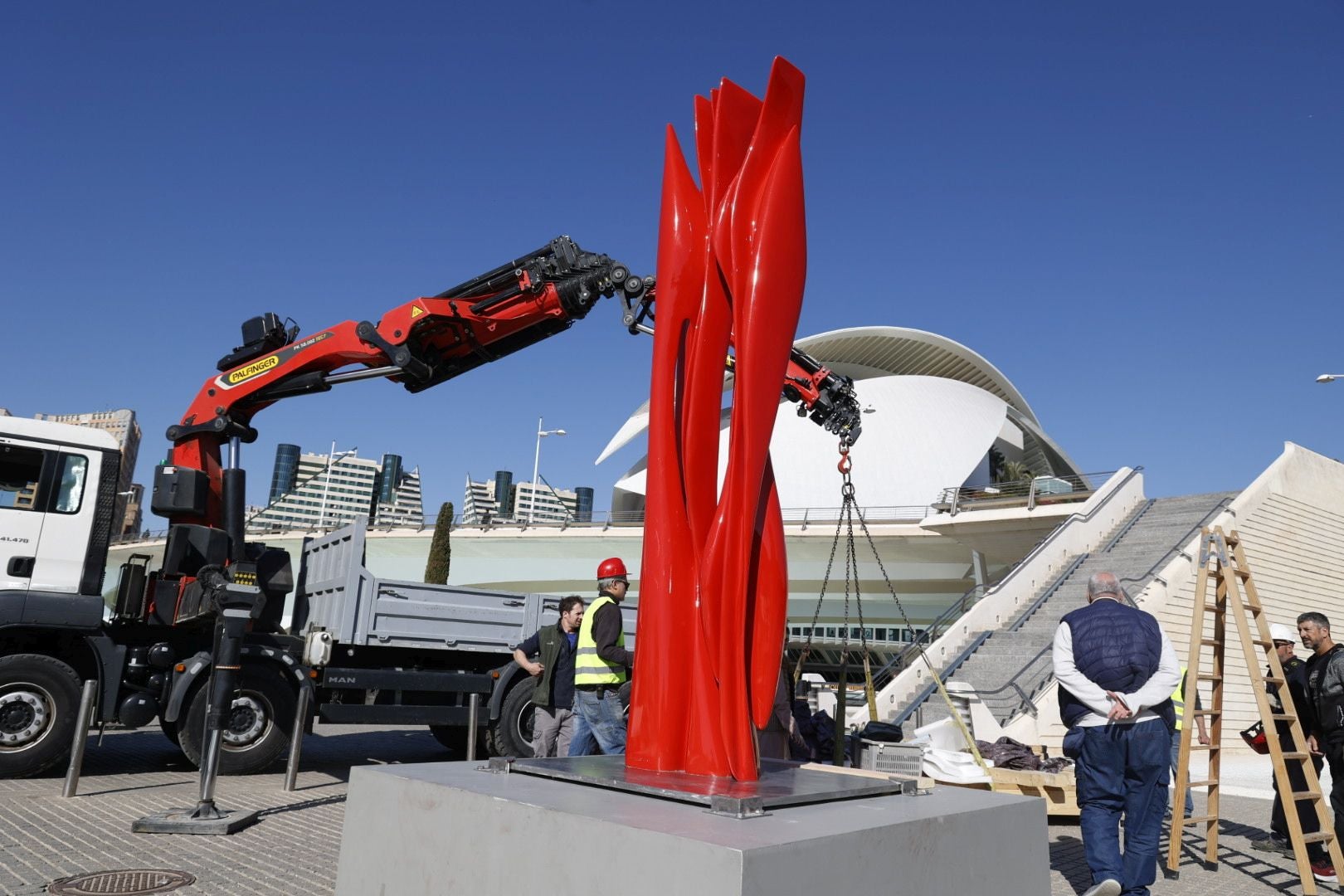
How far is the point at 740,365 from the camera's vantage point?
3.63m

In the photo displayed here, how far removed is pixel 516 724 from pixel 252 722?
2337mm

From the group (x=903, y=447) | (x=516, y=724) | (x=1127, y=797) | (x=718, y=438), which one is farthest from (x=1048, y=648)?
(x=903, y=447)

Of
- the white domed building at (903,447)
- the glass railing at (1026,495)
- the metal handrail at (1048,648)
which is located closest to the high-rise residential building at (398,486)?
the white domed building at (903,447)

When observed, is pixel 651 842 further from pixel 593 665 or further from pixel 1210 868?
pixel 1210 868

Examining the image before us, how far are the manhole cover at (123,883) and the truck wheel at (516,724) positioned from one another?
4.27m

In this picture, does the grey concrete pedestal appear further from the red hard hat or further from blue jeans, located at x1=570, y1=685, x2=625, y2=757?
the red hard hat

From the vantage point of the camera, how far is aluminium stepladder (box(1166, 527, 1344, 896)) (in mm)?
5395

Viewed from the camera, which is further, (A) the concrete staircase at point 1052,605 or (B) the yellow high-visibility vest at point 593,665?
(A) the concrete staircase at point 1052,605

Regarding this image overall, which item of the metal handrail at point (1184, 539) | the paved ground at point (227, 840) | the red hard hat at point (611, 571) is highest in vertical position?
the metal handrail at point (1184, 539)

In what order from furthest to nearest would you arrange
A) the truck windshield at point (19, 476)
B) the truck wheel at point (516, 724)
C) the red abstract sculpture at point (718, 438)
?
the truck wheel at point (516, 724) < the truck windshield at point (19, 476) < the red abstract sculpture at point (718, 438)

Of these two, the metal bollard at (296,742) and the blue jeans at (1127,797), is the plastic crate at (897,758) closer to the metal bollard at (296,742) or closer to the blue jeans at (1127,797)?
the blue jeans at (1127,797)

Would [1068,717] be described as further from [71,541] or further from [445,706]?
[71,541]

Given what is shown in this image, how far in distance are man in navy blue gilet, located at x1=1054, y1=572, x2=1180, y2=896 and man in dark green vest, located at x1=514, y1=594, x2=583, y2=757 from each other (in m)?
3.62

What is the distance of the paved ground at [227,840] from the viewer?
4758 mm
